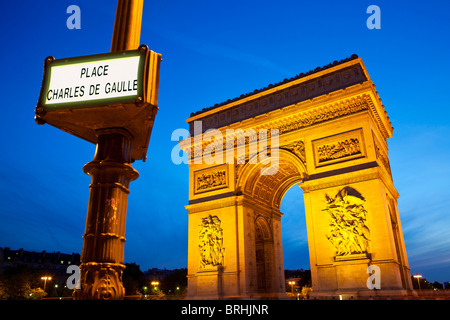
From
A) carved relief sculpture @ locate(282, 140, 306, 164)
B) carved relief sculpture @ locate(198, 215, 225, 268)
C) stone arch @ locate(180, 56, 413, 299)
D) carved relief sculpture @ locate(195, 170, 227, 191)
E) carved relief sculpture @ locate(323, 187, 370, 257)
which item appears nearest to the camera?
carved relief sculpture @ locate(323, 187, 370, 257)

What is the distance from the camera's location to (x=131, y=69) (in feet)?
9.65

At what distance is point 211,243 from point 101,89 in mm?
17522

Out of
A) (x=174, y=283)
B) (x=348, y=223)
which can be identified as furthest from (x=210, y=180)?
(x=174, y=283)

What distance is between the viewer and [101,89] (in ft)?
9.54

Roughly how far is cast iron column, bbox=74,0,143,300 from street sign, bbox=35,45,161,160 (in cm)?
29

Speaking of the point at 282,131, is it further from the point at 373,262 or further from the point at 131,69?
the point at 131,69

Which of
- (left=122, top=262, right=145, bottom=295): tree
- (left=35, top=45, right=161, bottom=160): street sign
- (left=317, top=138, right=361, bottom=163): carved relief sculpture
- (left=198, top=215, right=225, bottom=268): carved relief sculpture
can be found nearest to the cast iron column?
(left=35, top=45, right=161, bottom=160): street sign

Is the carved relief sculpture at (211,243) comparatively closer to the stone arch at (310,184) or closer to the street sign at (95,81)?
the stone arch at (310,184)

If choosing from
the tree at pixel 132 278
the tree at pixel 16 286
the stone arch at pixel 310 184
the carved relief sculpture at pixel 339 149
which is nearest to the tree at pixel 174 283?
the tree at pixel 132 278

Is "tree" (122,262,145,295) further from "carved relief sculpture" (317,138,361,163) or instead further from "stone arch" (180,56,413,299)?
"carved relief sculpture" (317,138,361,163)

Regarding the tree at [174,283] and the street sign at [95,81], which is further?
→ the tree at [174,283]

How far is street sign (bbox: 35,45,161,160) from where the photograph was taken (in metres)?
2.87

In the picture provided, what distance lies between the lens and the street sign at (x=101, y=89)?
9.43 ft

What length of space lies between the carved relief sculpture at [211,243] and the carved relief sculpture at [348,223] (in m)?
6.15
